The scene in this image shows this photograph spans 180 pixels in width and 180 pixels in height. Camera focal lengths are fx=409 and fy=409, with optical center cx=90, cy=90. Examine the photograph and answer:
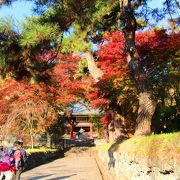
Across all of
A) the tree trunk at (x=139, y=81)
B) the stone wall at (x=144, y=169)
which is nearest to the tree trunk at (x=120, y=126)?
the stone wall at (x=144, y=169)

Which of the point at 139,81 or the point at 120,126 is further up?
the point at 139,81

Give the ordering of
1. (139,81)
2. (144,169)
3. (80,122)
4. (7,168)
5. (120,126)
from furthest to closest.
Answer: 1. (80,122)
2. (120,126)
3. (139,81)
4. (7,168)
5. (144,169)

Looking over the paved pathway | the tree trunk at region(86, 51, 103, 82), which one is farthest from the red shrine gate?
the tree trunk at region(86, 51, 103, 82)

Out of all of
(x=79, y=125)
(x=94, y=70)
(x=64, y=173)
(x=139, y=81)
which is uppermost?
(x=94, y=70)

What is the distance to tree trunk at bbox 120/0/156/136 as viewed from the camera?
10961 mm

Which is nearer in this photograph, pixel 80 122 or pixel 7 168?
pixel 7 168

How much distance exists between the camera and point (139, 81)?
11172 millimetres

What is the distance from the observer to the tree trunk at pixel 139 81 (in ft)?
36.0

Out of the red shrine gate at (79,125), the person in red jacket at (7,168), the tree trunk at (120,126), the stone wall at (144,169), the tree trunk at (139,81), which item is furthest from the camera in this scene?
the red shrine gate at (79,125)

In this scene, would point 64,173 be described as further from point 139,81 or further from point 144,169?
point 144,169

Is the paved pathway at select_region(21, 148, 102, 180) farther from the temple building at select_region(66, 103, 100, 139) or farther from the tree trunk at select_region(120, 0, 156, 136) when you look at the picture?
the temple building at select_region(66, 103, 100, 139)

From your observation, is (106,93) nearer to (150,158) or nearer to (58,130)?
(150,158)

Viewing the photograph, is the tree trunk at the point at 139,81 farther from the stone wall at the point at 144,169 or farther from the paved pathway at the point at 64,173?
the paved pathway at the point at 64,173

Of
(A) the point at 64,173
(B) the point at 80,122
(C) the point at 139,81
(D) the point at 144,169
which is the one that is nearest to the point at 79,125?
(B) the point at 80,122
